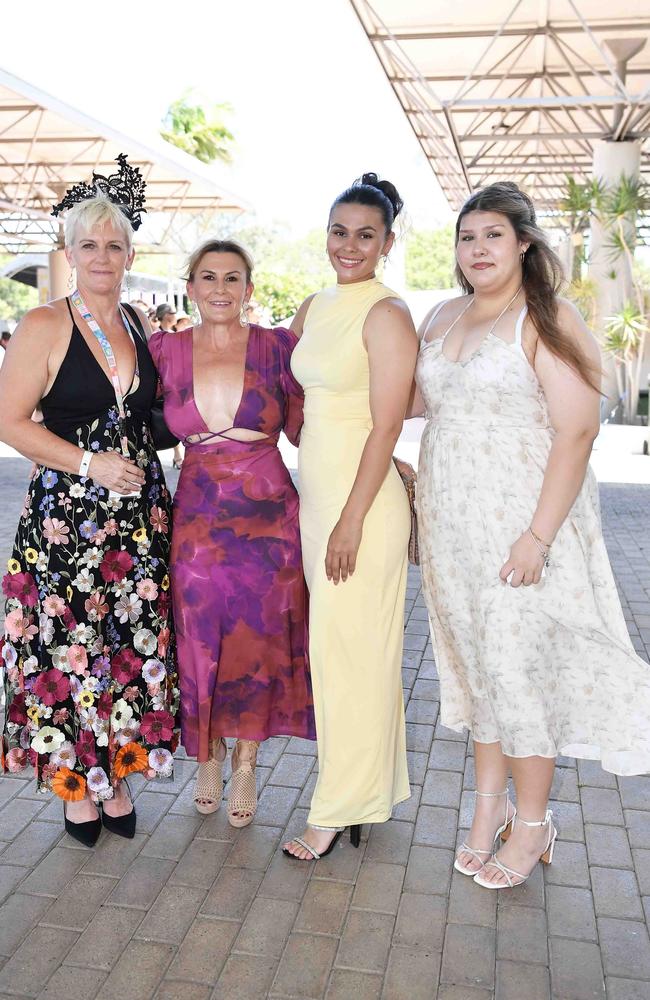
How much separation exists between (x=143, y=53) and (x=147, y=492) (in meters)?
64.9

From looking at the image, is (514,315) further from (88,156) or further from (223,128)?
(223,128)

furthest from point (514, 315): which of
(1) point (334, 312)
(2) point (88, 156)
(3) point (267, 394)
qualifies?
(2) point (88, 156)

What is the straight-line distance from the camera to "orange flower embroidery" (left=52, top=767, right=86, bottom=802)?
3064 mm

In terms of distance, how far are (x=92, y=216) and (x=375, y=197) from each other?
2.87ft

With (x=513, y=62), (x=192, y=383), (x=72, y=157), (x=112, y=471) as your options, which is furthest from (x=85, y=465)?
(x=513, y=62)

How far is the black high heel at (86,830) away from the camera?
3.10m

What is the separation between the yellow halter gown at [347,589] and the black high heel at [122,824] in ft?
2.02

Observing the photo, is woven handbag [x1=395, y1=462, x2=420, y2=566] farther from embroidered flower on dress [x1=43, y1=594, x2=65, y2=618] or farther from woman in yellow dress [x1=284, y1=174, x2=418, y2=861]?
embroidered flower on dress [x1=43, y1=594, x2=65, y2=618]

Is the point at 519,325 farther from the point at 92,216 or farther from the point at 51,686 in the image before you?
the point at 51,686

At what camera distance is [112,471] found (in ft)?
9.45

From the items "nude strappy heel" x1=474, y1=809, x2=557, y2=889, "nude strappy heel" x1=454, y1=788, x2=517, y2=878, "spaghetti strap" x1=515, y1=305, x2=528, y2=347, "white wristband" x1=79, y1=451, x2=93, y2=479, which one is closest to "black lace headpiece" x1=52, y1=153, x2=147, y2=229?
"white wristband" x1=79, y1=451, x2=93, y2=479

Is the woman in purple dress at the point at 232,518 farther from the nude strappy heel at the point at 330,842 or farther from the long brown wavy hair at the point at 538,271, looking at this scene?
the long brown wavy hair at the point at 538,271

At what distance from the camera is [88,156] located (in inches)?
550

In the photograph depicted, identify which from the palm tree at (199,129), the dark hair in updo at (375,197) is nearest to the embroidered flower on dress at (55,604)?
the dark hair in updo at (375,197)
